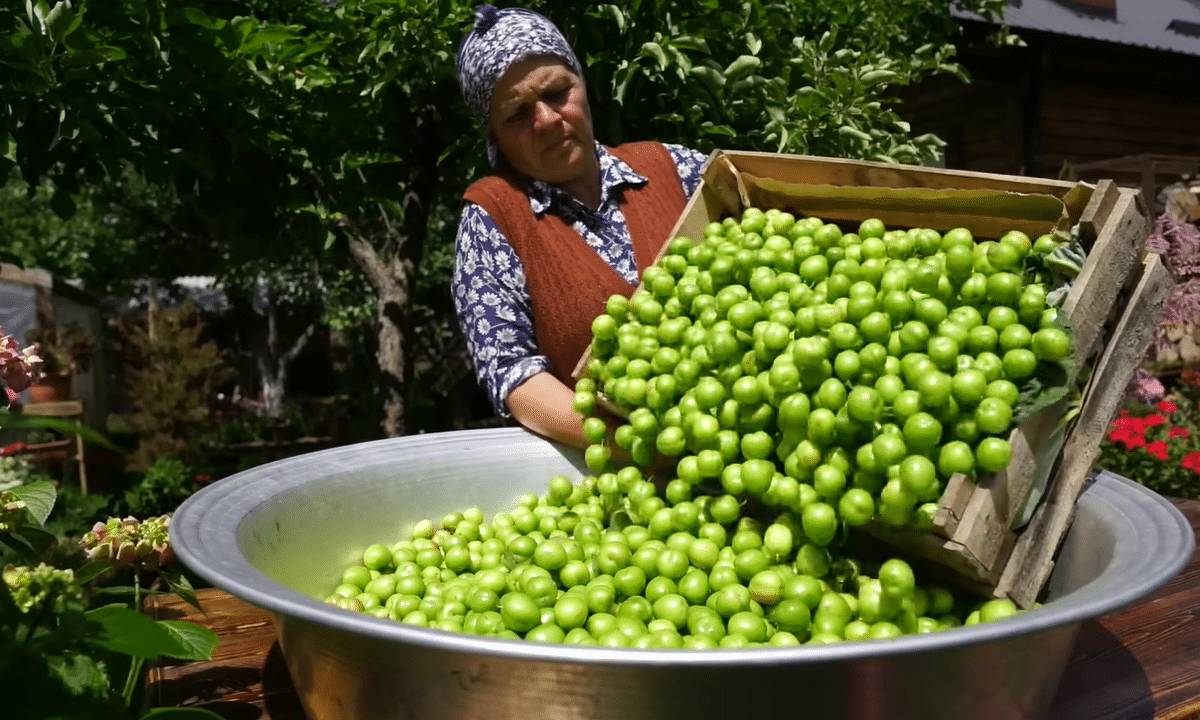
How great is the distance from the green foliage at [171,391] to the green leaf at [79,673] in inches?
392

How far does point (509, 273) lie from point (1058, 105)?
31.5 ft

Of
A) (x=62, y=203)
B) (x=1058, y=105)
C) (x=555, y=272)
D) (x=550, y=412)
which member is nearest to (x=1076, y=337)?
(x=550, y=412)

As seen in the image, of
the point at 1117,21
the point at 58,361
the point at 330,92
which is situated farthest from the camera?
the point at 1117,21

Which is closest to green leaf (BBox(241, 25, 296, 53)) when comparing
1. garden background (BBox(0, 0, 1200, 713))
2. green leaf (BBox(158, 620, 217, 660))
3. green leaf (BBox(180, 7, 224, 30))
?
garden background (BBox(0, 0, 1200, 713))

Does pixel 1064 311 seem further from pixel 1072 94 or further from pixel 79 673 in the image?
pixel 1072 94

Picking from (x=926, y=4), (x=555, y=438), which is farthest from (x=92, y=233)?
(x=555, y=438)

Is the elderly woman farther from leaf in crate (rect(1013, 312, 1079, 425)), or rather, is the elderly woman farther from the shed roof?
the shed roof

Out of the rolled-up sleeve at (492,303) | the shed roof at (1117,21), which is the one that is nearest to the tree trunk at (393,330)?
the rolled-up sleeve at (492,303)

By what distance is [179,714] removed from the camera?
1049 mm

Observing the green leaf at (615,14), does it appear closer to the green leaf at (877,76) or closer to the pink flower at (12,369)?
the green leaf at (877,76)

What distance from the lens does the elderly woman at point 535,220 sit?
2.29 m

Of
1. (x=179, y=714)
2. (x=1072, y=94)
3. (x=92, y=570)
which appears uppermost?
(x=1072, y=94)

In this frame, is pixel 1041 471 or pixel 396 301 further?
pixel 396 301

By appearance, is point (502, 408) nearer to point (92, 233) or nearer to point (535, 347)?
point (535, 347)
